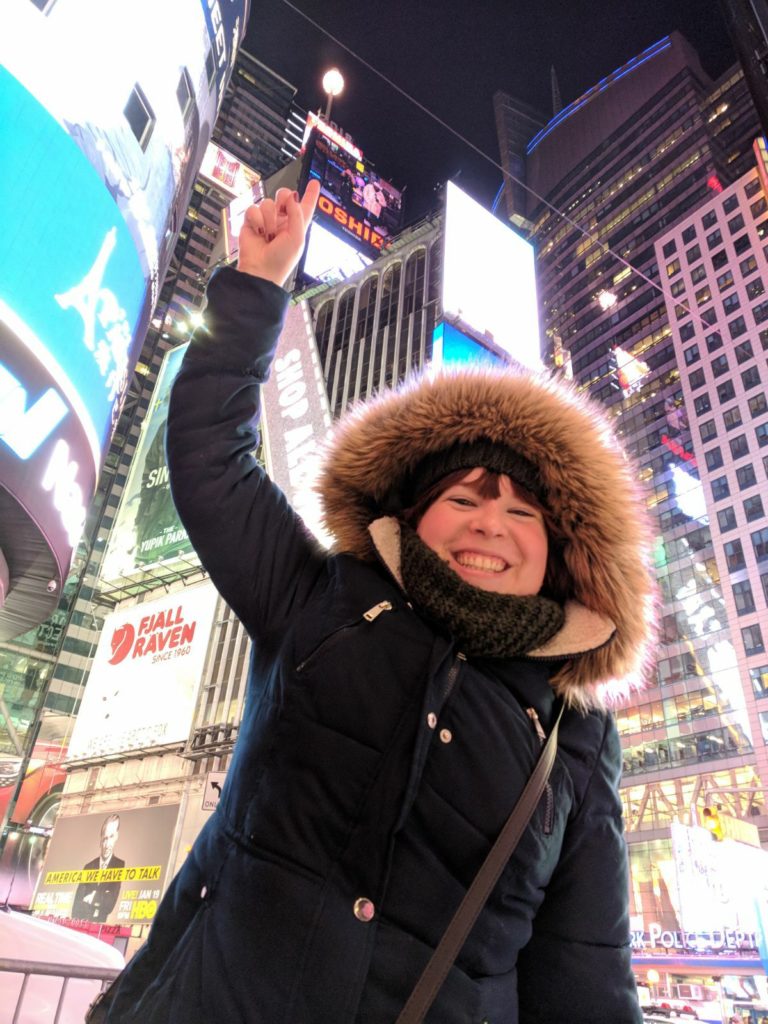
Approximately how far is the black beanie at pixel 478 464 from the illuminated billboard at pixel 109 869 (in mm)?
22168

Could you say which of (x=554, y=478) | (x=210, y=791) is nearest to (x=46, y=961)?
(x=554, y=478)

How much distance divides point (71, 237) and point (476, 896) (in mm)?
9562

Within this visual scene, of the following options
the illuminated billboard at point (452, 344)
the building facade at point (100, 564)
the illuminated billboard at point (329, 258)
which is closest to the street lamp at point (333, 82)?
the illuminated billboard at point (329, 258)

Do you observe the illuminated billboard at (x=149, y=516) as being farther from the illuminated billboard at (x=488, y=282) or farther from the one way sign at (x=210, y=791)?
the illuminated billboard at (x=488, y=282)

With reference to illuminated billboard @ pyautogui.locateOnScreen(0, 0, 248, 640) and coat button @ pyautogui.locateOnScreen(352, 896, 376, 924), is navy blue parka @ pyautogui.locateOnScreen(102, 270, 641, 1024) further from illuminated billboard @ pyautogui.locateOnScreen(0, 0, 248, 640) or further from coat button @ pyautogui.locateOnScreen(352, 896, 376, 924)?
illuminated billboard @ pyautogui.locateOnScreen(0, 0, 248, 640)

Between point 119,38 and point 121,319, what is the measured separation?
13.5 ft

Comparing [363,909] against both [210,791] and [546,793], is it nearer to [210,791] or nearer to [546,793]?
[546,793]

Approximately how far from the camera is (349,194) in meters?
47.3

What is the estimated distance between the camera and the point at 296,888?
1139mm

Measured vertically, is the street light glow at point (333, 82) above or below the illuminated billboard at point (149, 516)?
above

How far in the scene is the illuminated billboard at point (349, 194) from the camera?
40.4m

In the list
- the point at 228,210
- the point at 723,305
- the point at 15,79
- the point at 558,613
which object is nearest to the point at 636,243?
the point at 723,305

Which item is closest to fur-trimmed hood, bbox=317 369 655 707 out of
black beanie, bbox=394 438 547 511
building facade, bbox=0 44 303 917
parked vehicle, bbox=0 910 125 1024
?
black beanie, bbox=394 438 547 511

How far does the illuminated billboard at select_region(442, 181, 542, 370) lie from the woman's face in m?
15.0
